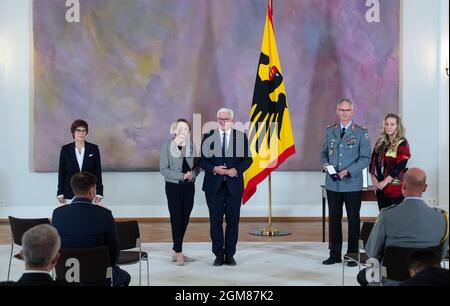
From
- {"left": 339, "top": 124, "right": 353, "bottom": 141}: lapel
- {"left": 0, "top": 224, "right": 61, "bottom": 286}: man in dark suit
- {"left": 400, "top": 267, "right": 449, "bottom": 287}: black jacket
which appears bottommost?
{"left": 400, "top": 267, "right": 449, "bottom": 287}: black jacket

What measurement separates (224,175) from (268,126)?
82.9 inches

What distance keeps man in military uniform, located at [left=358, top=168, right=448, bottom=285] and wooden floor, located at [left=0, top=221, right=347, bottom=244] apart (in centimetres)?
428

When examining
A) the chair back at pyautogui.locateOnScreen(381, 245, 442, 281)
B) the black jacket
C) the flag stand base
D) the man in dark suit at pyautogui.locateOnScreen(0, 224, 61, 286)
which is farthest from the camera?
the flag stand base

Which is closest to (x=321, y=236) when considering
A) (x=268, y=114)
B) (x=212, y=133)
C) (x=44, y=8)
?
(x=268, y=114)

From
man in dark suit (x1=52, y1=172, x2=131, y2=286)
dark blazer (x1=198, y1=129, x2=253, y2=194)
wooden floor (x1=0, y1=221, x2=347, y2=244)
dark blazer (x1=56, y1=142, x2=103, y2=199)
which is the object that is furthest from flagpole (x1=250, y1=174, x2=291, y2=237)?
man in dark suit (x1=52, y1=172, x2=131, y2=286)

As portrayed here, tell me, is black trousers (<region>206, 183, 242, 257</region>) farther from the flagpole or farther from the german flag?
the flagpole

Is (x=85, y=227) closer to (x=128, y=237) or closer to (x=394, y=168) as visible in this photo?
(x=128, y=237)

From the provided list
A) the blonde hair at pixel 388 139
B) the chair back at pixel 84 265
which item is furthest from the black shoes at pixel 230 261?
the chair back at pixel 84 265

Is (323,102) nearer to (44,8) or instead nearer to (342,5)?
(342,5)

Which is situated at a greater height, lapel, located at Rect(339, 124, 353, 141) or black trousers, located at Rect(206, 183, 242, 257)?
lapel, located at Rect(339, 124, 353, 141)

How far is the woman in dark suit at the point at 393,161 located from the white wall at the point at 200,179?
128 inches

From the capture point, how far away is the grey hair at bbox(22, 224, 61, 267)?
316 centimetres

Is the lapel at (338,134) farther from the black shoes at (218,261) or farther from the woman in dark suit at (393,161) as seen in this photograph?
the black shoes at (218,261)

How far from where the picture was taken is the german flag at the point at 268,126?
28.9 ft
